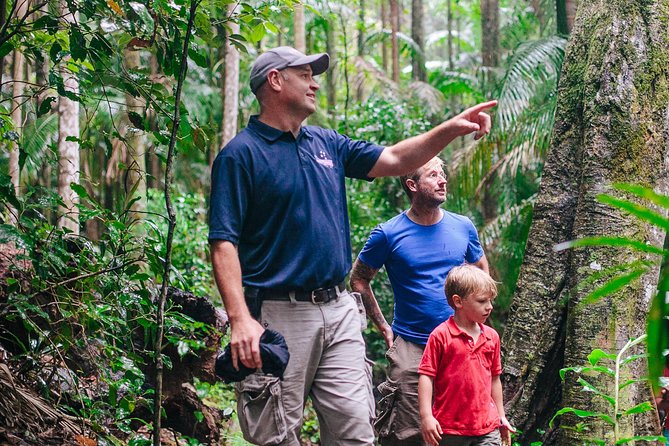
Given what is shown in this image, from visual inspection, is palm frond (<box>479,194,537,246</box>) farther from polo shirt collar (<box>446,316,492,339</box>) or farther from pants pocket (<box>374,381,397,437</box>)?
polo shirt collar (<box>446,316,492,339</box>)

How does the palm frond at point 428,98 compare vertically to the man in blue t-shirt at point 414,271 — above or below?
above

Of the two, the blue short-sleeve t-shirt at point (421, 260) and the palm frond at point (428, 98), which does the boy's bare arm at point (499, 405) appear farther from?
the palm frond at point (428, 98)

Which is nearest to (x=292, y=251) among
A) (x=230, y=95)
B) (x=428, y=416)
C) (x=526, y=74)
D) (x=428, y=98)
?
(x=428, y=416)

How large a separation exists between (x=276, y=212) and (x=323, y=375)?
0.81m

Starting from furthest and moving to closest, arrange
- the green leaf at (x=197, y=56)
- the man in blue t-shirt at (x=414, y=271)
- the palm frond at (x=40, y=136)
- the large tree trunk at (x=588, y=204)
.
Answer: the palm frond at (x=40, y=136), the man in blue t-shirt at (x=414, y=271), the large tree trunk at (x=588, y=204), the green leaf at (x=197, y=56)

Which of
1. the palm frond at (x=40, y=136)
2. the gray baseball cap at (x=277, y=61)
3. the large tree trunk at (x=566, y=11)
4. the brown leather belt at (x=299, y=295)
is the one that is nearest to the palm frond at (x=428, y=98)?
the large tree trunk at (x=566, y=11)

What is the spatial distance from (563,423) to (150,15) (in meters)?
3.28

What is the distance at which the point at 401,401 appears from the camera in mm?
4656

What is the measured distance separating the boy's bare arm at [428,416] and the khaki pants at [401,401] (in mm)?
571

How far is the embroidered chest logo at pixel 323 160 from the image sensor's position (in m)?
3.84

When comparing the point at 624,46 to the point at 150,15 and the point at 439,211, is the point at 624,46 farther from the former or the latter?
the point at 150,15

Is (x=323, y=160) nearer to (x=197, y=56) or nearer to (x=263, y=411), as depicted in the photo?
(x=197, y=56)

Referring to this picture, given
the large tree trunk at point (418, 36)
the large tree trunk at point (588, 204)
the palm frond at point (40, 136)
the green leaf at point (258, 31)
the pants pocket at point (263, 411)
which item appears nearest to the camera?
the pants pocket at point (263, 411)

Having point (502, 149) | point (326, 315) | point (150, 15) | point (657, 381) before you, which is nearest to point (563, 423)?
point (326, 315)
